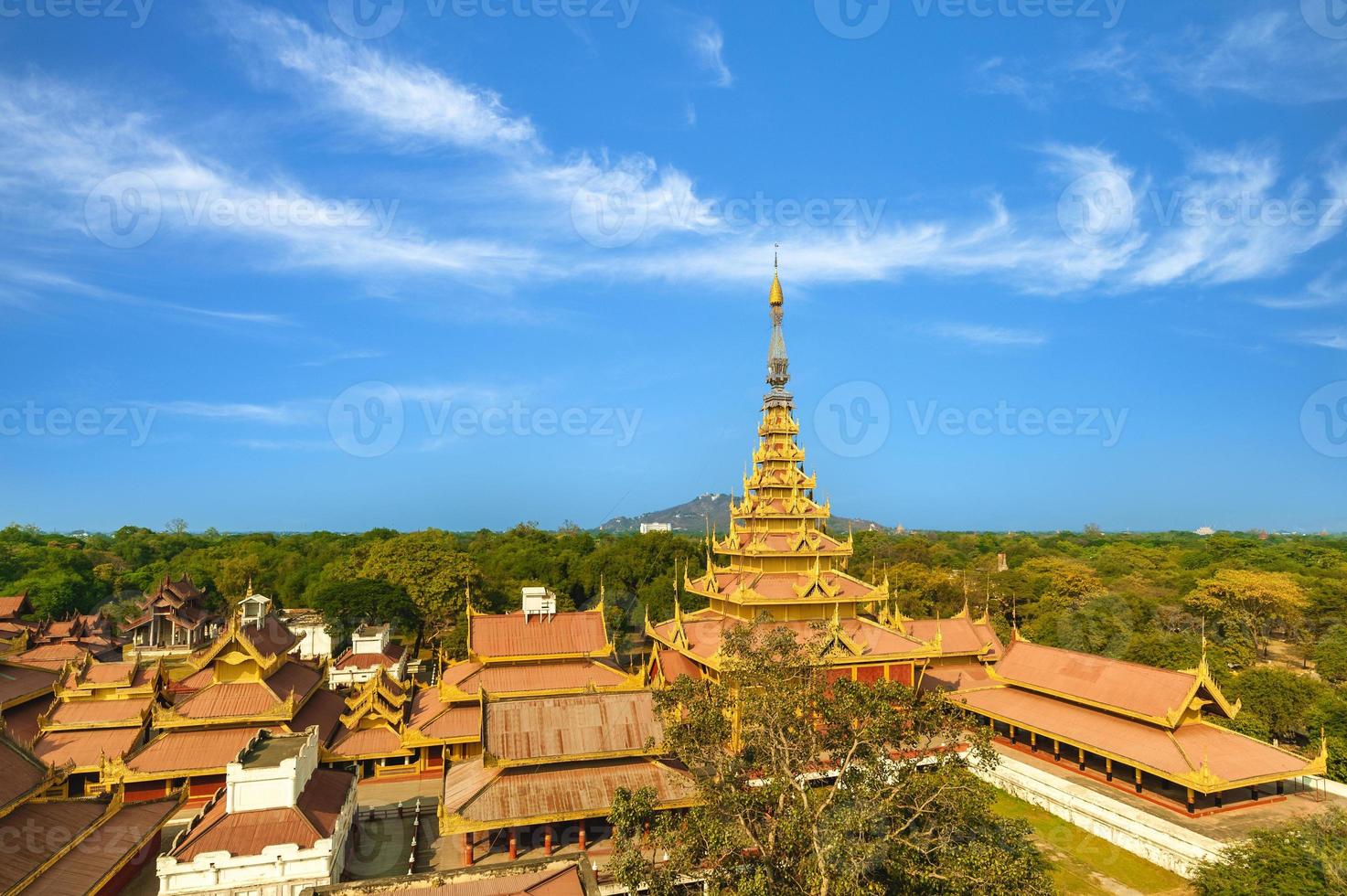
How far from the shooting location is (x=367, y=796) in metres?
22.0

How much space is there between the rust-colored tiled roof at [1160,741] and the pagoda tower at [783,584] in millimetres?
4167

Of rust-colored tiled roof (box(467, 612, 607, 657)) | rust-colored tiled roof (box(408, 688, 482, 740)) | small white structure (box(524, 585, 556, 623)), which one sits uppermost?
small white structure (box(524, 585, 556, 623))

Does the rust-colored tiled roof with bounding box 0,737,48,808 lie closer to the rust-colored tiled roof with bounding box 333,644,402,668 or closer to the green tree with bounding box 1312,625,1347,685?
the rust-colored tiled roof with bounding box 333,644,402,668

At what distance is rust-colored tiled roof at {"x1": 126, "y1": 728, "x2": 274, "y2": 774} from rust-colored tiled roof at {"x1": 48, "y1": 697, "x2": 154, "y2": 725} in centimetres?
252

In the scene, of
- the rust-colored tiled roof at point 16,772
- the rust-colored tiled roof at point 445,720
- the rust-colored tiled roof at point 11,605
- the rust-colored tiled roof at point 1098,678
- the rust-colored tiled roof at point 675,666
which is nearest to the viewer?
the rust-colored tiled roof at point 16,772

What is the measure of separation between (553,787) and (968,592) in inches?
1642

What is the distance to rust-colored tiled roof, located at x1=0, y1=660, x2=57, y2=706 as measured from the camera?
21.9 metres

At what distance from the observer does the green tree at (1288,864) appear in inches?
519

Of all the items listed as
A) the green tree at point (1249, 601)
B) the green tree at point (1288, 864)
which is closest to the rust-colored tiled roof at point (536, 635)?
the green tree at point (1288, 864)

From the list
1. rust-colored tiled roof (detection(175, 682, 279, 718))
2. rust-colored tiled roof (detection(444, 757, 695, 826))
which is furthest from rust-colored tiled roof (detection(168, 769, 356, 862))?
rust-colored tiled roof (detection(175, 682, 279, 718))

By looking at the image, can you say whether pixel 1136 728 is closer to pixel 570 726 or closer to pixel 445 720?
pixel 570 726

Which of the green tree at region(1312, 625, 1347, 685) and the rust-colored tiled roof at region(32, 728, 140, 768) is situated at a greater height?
the rust-colored tiled roof at region(32, 728, 140, 768)

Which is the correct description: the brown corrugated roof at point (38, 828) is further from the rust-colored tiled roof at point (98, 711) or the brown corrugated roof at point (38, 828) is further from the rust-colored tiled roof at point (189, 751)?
the rust-colored tiled roof at point (98, 711)

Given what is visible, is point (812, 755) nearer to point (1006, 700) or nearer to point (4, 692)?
point (1006, 700)
